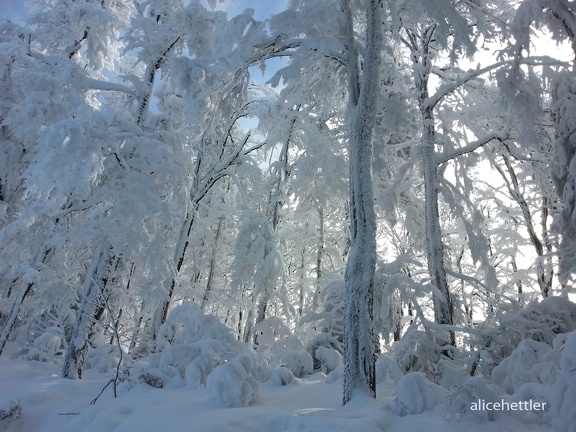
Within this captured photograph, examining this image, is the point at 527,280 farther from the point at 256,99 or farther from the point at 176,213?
the point at 176,213

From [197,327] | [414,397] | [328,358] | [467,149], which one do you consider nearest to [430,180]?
[467,149]

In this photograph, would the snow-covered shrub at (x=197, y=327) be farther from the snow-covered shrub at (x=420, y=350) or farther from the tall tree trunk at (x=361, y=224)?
the tall tree trunk at (x=361, y=224)

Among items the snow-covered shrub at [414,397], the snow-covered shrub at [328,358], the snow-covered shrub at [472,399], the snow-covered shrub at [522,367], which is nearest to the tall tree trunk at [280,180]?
the snow-covered shrub at [328,358]

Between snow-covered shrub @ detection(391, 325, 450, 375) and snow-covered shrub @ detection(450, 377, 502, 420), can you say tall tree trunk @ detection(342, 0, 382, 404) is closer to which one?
snow-covered shrub @ detection(450, 377, 502, 420)

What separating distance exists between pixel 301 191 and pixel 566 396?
9.82 metres

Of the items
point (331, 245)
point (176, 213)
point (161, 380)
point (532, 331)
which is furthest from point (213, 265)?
point (532, 331)

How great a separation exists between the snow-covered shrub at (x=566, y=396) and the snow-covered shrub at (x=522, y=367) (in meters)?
2.02

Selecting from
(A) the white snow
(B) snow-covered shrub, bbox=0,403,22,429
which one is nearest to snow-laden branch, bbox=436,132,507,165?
(A) the white snow

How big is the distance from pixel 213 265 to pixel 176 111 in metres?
8.91

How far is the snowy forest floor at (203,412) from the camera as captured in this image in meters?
3.62

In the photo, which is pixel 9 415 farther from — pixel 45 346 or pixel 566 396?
pixel 566 396

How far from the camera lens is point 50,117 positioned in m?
8.00

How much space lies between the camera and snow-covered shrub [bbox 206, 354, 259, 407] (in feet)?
15.7

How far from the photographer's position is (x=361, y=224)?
5297 millimetres
